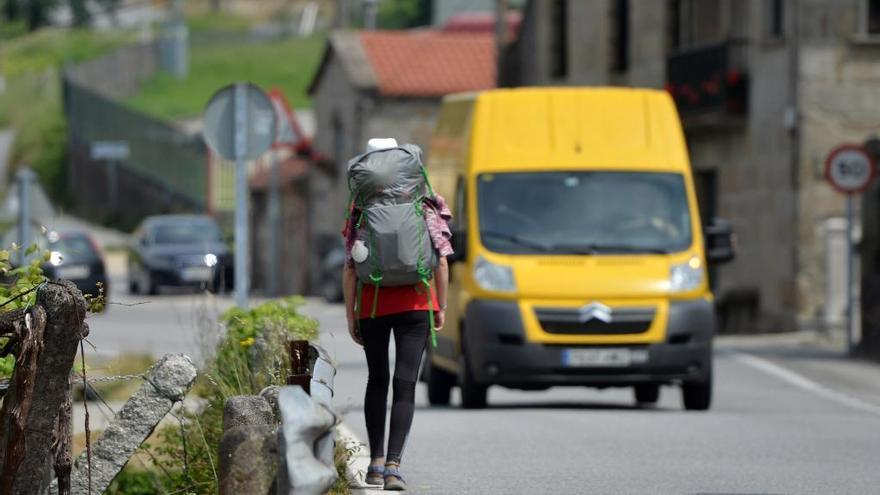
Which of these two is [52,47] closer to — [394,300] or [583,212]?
[583,212]

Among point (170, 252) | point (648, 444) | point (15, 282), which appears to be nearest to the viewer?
point (15, 282)

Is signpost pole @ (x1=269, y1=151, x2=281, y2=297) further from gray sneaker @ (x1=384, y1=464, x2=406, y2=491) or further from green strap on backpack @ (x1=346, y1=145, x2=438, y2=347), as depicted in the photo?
gray sneaker @ (x1=384, y1=464, x2=406, y2=491)

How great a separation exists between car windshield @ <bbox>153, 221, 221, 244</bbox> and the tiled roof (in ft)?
24.5

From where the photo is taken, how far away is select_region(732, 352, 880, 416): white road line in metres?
17.9

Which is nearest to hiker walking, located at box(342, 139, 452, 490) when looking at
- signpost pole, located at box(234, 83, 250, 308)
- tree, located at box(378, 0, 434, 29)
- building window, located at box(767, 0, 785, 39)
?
signpost pole, located at box(234, 83, 250, 308)

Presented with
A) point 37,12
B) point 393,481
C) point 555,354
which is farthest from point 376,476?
point 37,12

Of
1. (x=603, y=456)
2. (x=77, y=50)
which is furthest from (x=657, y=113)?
(x=77, y=50)

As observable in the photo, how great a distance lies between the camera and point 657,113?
16.7 m

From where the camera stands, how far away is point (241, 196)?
16156 mm

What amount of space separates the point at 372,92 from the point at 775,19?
1995 centimetres

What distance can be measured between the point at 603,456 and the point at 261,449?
15.0ft

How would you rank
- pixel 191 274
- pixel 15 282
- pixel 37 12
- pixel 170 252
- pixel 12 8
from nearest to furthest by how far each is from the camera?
1. pixel 15 282
2. pixel 191 274
3. pixel 170 252
4. pixel 12 8
5. pixel 37 12

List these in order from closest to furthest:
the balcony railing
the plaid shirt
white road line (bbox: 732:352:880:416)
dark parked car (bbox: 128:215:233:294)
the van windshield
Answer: the plaid shirt < the van windshield < white road line (bbox: 732:352:880:416) < the balcony railing < dark parked car (bbox: 128:215:233:294)

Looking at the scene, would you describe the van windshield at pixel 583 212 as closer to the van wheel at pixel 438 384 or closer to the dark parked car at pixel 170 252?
the van wheel at pixel 438 384
